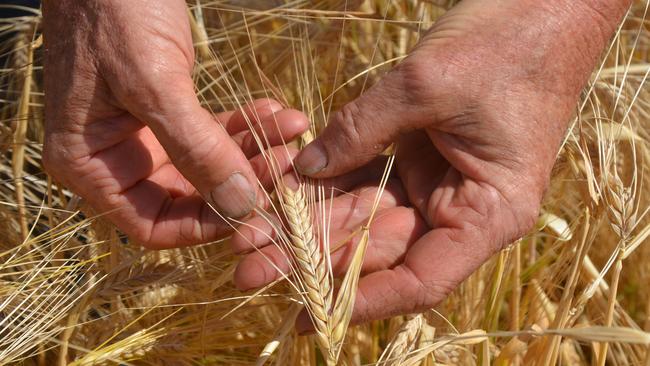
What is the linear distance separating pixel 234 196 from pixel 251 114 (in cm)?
24

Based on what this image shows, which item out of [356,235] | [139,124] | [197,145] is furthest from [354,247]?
[139,124]

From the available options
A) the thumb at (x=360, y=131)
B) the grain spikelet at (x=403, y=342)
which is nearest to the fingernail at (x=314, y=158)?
the thumb at (x=360, y=131)

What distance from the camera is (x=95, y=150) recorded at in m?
1.23

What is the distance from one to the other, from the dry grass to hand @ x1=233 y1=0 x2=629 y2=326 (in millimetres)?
52

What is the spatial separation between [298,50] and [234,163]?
63 cm

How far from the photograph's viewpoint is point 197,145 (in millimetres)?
1121

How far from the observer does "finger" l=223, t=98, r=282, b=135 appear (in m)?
1.31

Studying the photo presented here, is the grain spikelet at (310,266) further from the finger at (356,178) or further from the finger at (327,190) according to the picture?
the finger at (356,178)

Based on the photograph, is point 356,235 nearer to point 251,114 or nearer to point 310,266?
point 310,266

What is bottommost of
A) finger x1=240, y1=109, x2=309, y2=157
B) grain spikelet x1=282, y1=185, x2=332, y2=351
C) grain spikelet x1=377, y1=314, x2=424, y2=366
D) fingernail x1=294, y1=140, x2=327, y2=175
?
grain spikelet x1=377, y1=314, x2=424, y2=366

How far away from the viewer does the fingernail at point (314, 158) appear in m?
1.20

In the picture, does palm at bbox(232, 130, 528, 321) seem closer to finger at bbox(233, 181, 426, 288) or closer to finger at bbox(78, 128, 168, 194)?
finger at bbox(233, 181, 426, 288)

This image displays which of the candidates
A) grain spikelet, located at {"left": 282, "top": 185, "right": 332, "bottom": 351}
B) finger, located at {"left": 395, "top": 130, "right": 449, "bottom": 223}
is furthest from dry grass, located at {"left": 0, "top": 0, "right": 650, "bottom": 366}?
finger, located at {"left": 395, "top": 130, "right": 449, "bottom": 223}

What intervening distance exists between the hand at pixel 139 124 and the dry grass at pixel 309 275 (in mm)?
64
